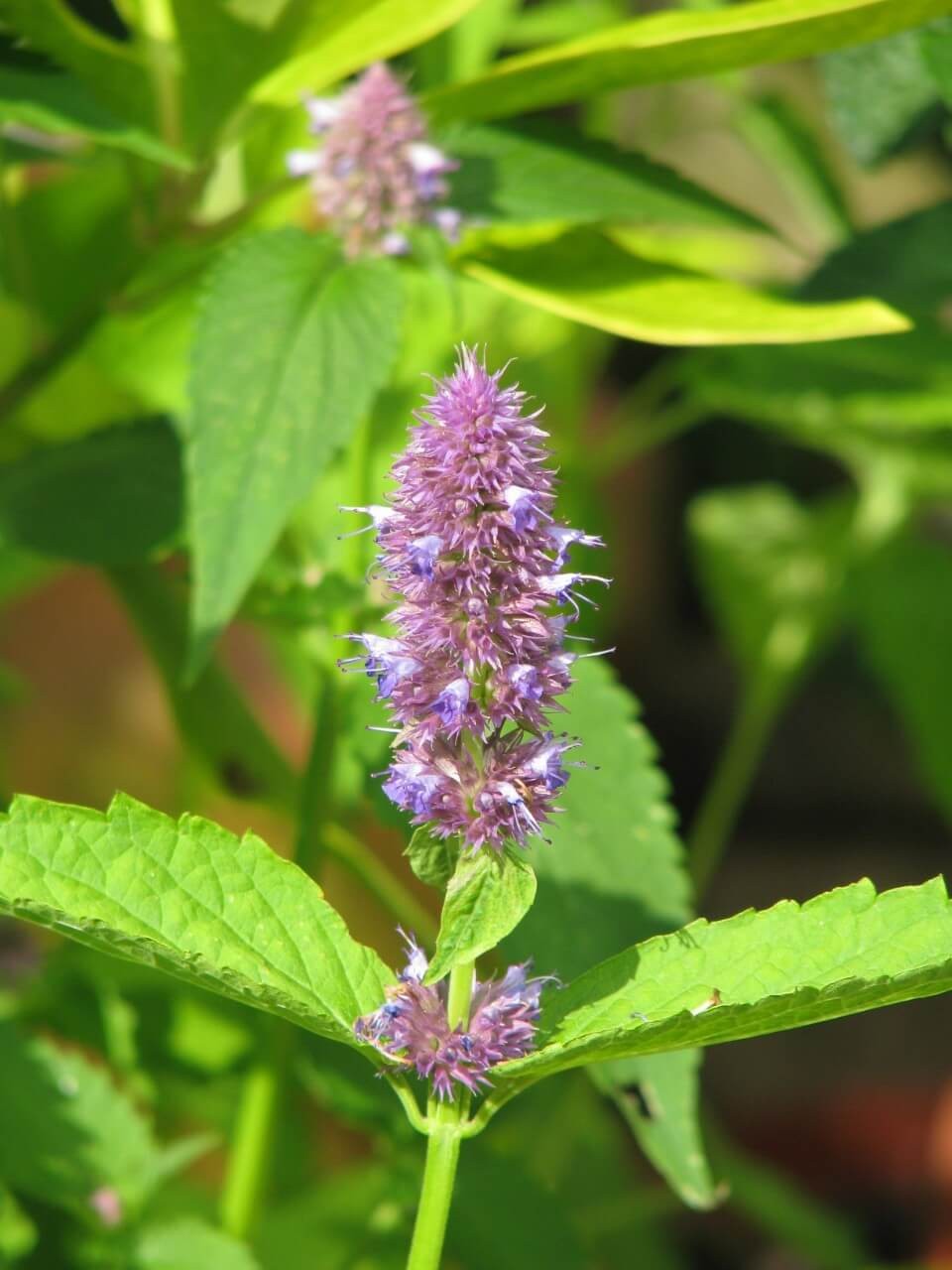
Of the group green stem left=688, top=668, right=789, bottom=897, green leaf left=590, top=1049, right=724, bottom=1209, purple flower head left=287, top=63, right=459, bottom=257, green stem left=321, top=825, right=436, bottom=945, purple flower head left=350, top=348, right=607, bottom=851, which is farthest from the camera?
green stem left=688, top=668, right=789, bottom=897

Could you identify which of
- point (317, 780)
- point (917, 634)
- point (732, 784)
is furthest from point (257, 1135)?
point (917, 634)

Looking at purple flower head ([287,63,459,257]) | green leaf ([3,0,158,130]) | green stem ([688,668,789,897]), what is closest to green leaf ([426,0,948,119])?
purple flower head ([287,63,459,257])

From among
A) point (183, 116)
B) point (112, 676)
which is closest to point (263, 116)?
point (183, 116)

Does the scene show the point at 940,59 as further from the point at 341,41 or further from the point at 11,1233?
the point at 11,1233

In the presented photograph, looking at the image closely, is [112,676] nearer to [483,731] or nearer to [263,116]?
[263,116]

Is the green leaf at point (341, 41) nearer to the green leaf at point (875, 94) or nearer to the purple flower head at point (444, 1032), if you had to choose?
the green leaf at point (875, 94)

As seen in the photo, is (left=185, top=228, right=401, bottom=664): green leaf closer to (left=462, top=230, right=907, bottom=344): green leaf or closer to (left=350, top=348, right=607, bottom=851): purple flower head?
(left=462, top=230, right=907, bottom=344): green leaf
